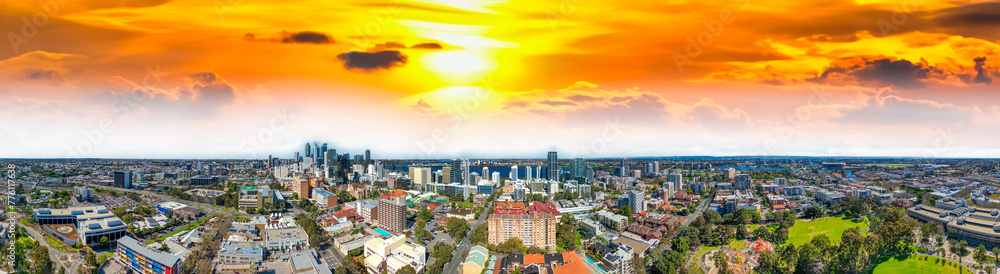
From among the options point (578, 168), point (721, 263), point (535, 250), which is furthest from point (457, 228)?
point (578, 168)

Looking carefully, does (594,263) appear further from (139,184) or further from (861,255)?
(139,184)

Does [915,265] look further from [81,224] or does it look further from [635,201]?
[81,224]

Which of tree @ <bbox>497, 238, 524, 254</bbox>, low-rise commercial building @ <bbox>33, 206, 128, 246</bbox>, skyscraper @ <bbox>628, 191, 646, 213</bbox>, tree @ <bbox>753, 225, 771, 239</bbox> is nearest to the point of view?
tree @ <bbox>497, 238, 524, 254</bbox>

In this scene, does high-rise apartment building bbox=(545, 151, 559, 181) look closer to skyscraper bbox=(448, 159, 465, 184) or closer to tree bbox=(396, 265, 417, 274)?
skyscraper bbox=(448, 159, 465, 184)

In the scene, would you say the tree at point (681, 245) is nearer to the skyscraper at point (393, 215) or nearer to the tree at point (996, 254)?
the tree at point (996, 254)

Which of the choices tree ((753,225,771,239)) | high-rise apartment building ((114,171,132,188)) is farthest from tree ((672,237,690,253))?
high-rise apartment building ((114,171,132,188))

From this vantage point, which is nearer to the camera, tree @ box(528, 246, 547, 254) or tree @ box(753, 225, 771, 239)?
tree @ box(528, 246, 547, 254)
